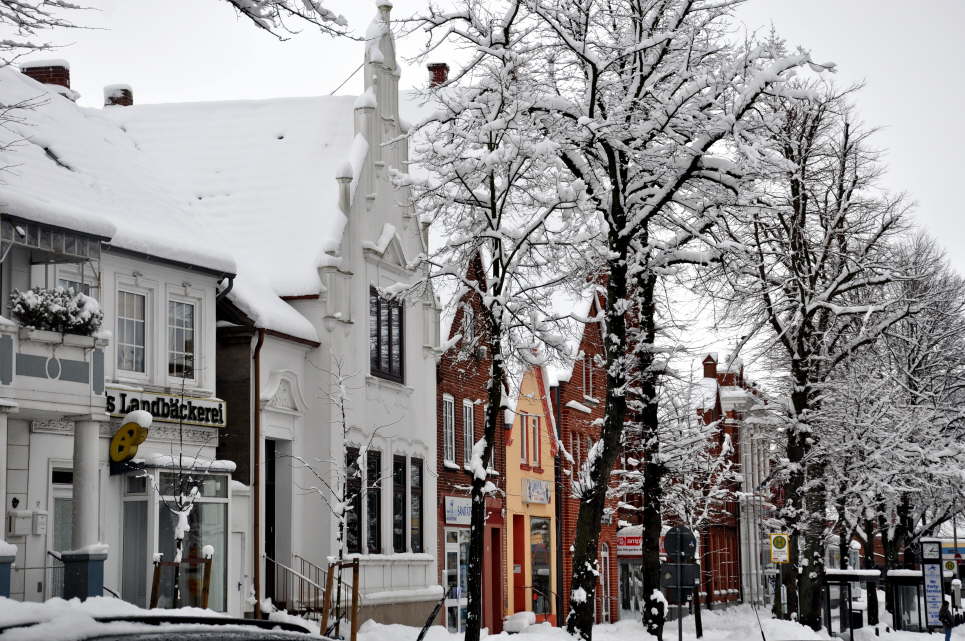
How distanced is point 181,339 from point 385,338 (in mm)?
7734

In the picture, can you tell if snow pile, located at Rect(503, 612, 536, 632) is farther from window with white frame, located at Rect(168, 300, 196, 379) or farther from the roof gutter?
window with white frame, located at Rect(168, 300, 196, 379)

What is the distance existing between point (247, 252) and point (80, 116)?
15.2 ft

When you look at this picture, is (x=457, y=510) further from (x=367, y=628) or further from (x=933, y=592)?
(x=933, y=592)

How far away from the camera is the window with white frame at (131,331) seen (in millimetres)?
22828

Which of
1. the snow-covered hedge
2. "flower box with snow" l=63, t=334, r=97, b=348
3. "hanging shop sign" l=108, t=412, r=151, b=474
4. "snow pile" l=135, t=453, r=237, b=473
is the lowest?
"snow pile" l=135, t=453, r=237, b=473

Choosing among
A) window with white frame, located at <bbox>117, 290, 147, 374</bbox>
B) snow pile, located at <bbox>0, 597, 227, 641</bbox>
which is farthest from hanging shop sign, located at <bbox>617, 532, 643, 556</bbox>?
snow pile, located at <bbox>0, 597, 227, 641</bbox>

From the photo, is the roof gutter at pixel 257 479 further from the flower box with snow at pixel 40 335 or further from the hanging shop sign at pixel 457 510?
the hanging shop sign at pixel 457 510

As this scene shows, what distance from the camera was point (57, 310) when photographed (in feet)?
64.3

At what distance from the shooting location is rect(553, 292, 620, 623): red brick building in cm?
4269

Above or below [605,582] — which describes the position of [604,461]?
above

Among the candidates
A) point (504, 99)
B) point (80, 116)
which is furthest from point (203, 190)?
point (504, 99)

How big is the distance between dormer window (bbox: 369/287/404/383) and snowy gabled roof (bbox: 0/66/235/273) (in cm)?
513

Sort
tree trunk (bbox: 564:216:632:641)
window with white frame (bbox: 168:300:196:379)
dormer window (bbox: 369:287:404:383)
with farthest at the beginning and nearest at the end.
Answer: dormer window (bbox: 369:287:404:383), window with white frame (bbox: 168:300:196:379), tree trunk (bbox: 564:216:632:641)

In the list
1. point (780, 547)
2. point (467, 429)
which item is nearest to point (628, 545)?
point (467, 429)
